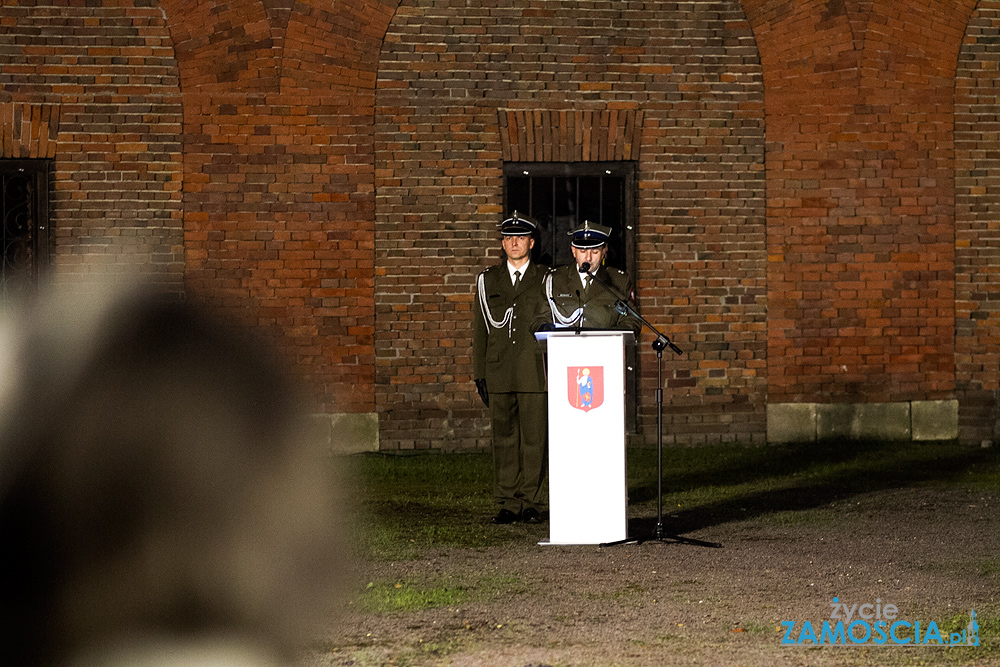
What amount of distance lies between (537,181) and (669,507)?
4.14 m

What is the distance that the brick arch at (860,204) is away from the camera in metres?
11.0

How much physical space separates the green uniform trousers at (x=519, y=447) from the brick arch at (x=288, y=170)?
3410 millimetres

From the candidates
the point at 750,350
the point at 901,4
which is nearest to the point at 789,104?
the point at 901,4

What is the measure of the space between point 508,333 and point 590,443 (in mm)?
1342

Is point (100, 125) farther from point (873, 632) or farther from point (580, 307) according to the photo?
point (873, 632)

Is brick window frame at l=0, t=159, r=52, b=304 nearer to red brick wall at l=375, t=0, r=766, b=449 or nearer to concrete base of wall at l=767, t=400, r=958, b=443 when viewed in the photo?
red brick wall at l=375, t=0, r=766, b=449

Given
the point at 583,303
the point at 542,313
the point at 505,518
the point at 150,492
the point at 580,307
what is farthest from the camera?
the point at 150,492

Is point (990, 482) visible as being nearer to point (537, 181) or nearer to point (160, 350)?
point (537, 181)

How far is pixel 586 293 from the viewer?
23.3 feet

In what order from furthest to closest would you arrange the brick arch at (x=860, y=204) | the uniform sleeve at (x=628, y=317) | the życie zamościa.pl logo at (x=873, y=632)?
the brick arch at (x=860, y=204) → the uniform sleeve at (x=628, y=317) → the życie zamościa.pl logo at (x=873, y=632)

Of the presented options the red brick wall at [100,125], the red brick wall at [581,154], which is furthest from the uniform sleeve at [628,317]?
the red brick wall at [100,125]

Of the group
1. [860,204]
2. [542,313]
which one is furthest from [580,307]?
[860,204]

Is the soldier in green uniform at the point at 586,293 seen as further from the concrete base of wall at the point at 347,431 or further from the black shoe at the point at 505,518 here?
the concrete base of wall at the point at 347,431

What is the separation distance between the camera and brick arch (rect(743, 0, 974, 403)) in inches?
435
